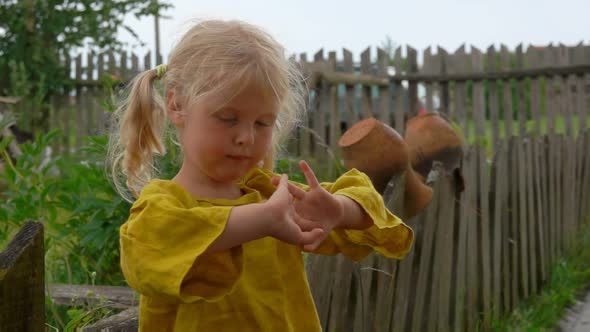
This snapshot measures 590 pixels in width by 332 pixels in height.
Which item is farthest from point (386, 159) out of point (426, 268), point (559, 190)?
point (559, 190)

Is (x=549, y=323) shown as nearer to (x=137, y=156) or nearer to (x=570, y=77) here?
(x=137, y=156)

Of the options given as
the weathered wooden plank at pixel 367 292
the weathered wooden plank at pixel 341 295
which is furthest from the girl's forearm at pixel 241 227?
the weathered wooden plank at pixel 367 292

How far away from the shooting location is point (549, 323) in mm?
4676

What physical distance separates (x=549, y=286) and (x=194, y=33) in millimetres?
4326

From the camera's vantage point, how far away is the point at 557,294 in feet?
17.0

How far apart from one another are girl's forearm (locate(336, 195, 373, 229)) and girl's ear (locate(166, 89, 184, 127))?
38cm

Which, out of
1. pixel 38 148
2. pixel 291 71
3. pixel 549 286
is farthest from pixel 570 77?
pixel 291 71

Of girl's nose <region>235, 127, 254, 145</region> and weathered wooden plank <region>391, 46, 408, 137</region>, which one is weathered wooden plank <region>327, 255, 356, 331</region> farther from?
weathered wooden plank <region>391, 46, 408, 137</region>

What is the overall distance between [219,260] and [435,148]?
244 centimetres

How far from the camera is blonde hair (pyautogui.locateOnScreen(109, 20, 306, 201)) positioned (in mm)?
1663

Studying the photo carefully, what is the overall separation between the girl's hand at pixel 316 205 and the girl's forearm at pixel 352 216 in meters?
0.03

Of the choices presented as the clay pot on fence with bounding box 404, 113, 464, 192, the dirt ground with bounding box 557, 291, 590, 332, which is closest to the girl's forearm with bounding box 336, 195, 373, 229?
the clay pot on fence with bounding box 404, 113, 464, 192

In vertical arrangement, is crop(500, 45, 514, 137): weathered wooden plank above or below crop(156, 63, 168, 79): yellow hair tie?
below

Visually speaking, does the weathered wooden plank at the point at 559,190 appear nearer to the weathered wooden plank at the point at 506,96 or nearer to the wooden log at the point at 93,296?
the weathered wooden plank at the point at 506,96
